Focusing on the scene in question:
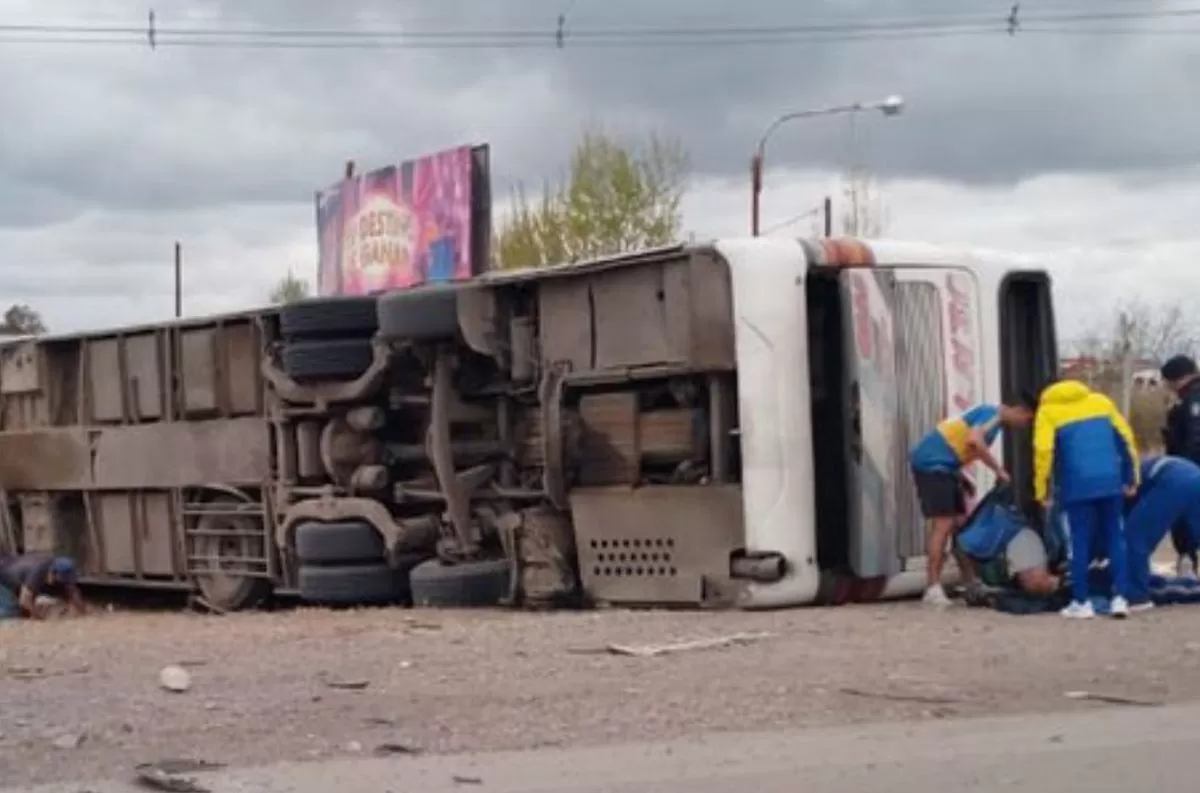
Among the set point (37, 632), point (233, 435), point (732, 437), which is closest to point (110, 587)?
point (233, 435)

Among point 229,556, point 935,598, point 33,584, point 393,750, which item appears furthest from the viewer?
point 33,584

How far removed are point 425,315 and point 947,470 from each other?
3.57 meters

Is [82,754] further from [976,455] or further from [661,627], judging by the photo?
[976,455]

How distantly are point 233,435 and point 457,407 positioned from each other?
2.39 meters

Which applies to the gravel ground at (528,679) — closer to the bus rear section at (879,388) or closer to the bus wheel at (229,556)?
the bus rear section at (879,388)

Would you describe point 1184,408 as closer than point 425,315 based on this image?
No

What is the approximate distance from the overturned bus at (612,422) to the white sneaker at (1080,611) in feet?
3.91

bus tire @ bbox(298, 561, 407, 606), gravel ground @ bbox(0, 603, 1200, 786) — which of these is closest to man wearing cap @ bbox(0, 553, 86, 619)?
bus tire @ bbox(298, 561, 407, 606)

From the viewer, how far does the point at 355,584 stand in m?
14.9

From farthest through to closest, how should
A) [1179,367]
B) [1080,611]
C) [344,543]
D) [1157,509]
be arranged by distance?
1. [1179,367]
2. [344,543]
3. [1157,509]
4. [1080,611]

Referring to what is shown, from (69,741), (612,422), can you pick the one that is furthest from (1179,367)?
(69,741)

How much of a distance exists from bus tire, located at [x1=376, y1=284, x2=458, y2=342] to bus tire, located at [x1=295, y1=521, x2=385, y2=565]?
1.43 metres

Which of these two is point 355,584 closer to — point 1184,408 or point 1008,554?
point 1008,554

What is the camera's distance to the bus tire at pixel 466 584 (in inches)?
557
